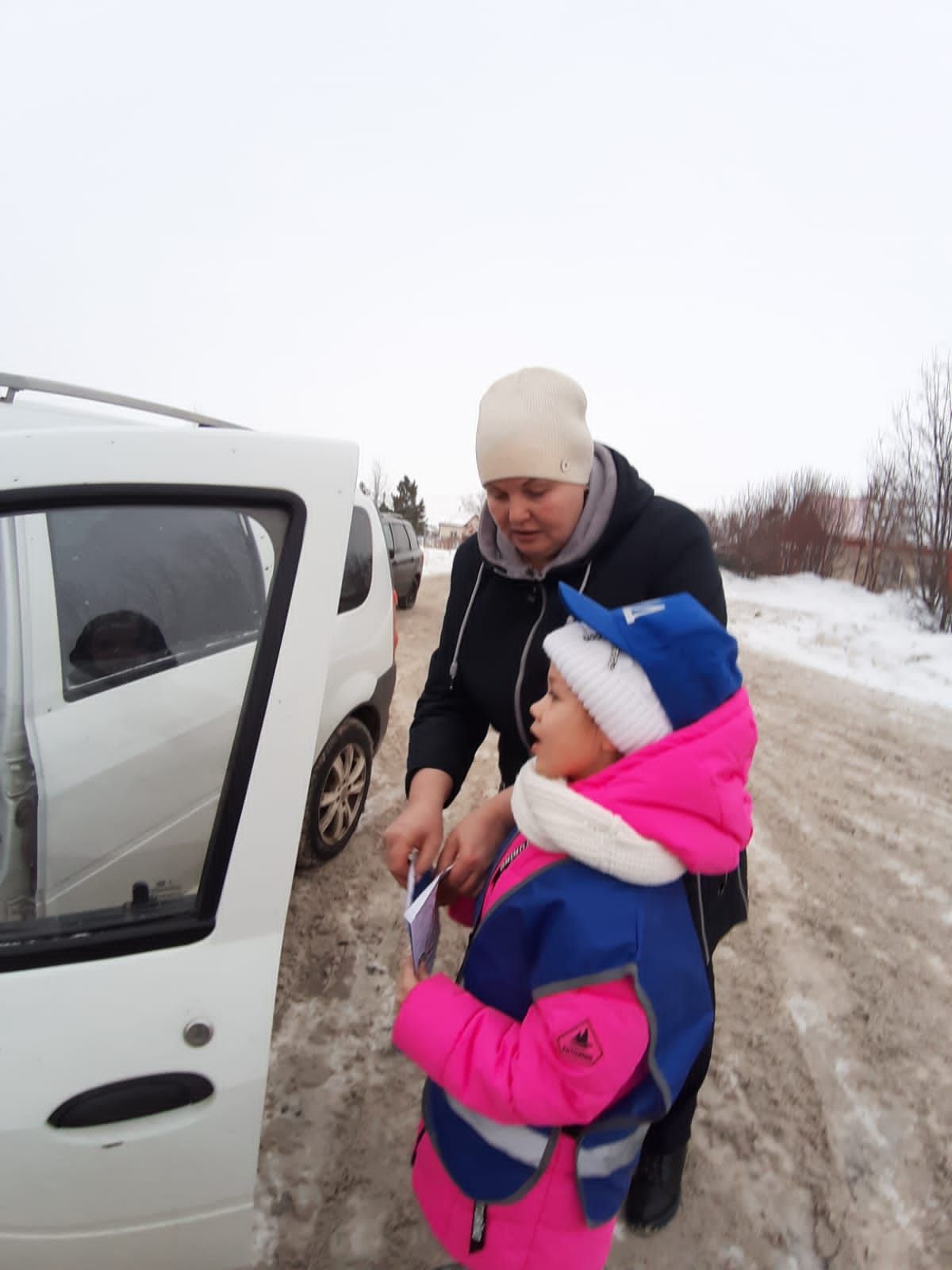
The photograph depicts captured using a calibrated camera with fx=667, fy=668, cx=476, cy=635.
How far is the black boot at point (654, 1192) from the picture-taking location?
1.77 metres

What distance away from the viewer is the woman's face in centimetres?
133

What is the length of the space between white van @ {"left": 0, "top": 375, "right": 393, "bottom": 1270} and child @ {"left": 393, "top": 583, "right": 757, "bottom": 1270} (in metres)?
0.34

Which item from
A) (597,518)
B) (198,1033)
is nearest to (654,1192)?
(198,1033)

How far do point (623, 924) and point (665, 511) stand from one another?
0.86 meters

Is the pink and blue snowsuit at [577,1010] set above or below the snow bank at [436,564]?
above

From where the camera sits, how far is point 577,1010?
0.97 metres

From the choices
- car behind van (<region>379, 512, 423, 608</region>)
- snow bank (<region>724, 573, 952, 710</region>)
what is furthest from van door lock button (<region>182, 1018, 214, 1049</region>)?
car behind van (<region>379, 512, 423, 608</region>)

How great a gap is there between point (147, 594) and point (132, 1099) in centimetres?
89

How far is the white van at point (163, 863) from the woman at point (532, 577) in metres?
0.34

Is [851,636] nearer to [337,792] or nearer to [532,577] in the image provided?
[337,792]

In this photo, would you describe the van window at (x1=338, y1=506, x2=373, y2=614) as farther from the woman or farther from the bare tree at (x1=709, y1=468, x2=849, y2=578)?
the bare tree at (x1=709, y1=468, x2=849, y2=578)

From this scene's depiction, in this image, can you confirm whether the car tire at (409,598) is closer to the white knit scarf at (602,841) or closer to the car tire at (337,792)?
the car tire at (337,792)

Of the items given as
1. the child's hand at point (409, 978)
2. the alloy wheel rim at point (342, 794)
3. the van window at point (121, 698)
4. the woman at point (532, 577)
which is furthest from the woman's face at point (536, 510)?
the alloy wheel rim at point (342, 794)

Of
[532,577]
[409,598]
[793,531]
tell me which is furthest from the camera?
[793,531]
